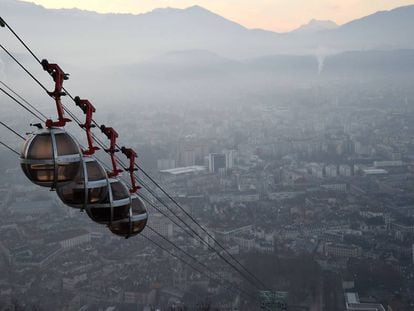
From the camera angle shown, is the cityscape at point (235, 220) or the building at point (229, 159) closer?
the cityscape at point (235, 220)

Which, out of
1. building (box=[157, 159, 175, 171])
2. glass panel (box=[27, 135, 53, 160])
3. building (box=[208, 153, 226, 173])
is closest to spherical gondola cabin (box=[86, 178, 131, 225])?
glass panel (box=[27, 135, 53, 160])

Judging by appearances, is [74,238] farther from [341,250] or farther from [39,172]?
[39,172]

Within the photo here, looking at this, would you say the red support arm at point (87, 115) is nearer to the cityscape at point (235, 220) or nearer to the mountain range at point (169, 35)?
the cityscape at point (235, 220)

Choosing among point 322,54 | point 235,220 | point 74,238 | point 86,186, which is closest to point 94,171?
point 86,186

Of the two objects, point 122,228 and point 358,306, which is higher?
point 122,228

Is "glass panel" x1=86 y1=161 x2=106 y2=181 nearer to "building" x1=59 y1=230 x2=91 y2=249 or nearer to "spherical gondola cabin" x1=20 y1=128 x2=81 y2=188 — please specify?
"spherical gondola cabin" x1=20 y1=128 x2=81 y2=188

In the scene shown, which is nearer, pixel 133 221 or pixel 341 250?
pixel 133 221

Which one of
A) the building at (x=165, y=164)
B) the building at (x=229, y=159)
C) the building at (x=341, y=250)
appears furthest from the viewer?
the building at (x=229, y=159)

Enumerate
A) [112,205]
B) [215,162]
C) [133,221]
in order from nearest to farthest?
[112,205] → [133,221] → [215,162]

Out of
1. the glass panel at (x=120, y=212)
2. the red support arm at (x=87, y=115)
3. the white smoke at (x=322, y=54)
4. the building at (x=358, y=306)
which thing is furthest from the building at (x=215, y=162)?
the white smoke at (x=322, y=54)
